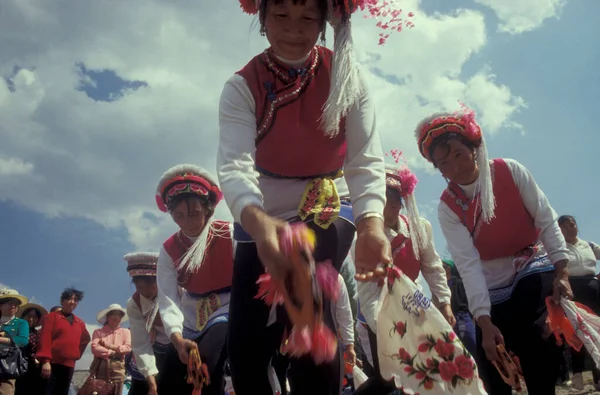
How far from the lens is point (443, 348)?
182 centimetres

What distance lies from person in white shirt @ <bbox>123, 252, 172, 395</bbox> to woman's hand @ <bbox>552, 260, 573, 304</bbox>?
3166mm

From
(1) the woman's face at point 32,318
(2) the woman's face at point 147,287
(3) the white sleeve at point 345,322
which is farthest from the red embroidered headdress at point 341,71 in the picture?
(1) the woman's face at point 32,318

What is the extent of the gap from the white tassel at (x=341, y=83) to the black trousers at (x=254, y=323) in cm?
38

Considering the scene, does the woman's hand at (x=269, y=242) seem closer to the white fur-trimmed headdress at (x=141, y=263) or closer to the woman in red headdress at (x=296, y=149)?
the woman in red headdress at (x=296, y=149)

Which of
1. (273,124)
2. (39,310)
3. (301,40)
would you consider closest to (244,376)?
(273,124)

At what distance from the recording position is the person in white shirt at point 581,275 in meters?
6.30

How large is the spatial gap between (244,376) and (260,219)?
0.70 m

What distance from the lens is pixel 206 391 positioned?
3514 mm

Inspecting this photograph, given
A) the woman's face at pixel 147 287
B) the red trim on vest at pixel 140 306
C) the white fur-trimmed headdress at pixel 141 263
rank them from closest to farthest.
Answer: the red trim on vest at pixel 140 306
the woman's face at pixel 147 287
the white fur-trimmed headdress at pixel 141 263

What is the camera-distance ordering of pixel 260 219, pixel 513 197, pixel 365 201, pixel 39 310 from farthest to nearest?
1. pixel 39 310
2. pixel 513 197
3. pixel 365 201
4. pixel 260 219

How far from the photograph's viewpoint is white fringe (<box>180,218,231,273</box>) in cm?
368

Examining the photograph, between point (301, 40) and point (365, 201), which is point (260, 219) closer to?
point (365, 201)

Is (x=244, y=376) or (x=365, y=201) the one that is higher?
(x=365, y=201)

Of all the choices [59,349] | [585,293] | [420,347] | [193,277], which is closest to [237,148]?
[420,347]
